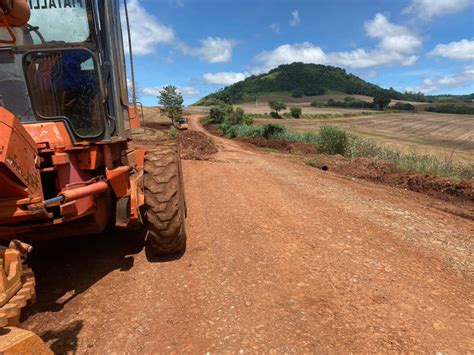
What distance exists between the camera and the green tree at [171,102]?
44.3 meters

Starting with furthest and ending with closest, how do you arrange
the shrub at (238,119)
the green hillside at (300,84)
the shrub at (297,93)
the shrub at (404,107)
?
the green hillside at (300,84)
the shrub at (297,93)
the shrub at (404,107)
the shrub at (238,119)

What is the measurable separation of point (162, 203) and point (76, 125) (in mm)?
1208

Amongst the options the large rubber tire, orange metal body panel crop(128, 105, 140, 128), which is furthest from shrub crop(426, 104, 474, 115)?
the large rubber tire

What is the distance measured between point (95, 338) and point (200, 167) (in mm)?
8814

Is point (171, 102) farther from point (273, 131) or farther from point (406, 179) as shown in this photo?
point (406, 179)

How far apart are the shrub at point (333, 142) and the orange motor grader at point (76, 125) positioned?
1369cm

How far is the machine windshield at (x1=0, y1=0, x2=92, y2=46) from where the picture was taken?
153 inches

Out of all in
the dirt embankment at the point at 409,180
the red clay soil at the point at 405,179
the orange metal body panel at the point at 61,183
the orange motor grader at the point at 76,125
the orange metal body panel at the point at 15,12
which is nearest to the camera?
the orange metal body panel at the point at 15,12

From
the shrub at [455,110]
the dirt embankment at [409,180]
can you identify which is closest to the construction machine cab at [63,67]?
the dirt embankment at [409,180]

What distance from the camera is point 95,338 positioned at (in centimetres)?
322

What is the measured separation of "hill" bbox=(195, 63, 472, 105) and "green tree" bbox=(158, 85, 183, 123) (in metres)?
81.9

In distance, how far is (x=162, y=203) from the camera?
165 inches

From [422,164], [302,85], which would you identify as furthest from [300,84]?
[422,164]

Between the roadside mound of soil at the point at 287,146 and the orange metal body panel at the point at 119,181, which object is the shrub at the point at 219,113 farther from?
the orange metal body panel at the point at 119,181
